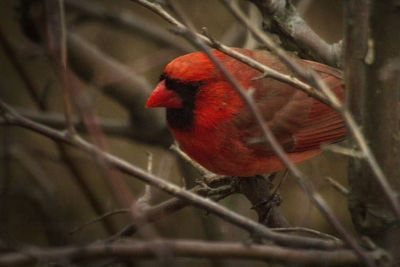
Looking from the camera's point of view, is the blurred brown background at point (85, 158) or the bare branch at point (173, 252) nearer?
the bare branch at point (173, 252)

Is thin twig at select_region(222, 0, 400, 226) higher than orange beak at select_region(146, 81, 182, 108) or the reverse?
higher

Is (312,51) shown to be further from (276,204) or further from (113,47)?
(113,47)

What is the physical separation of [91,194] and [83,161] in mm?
1605

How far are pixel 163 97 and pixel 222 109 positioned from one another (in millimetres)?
261

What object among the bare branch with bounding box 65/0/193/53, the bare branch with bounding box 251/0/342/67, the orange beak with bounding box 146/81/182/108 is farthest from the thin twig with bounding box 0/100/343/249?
the bare branch with bounding box 65/0/193/53

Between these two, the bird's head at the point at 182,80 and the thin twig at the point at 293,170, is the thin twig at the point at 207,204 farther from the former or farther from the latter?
the bird's head at the point at 182,80

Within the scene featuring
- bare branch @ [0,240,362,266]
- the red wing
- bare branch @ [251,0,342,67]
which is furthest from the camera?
the red wing

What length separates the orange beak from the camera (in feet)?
8.12

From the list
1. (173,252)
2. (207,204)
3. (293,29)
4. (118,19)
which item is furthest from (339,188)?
(118,19)

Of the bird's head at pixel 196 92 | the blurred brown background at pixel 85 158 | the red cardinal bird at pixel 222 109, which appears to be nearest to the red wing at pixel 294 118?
the red cardinal bird at pixel 222 109

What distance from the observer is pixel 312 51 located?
242 cm

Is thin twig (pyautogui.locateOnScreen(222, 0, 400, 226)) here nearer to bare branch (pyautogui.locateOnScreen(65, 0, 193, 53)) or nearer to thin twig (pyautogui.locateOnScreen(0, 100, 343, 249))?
thin twig (pyautogui.locateOnScreen(0, 100, 343, 249))

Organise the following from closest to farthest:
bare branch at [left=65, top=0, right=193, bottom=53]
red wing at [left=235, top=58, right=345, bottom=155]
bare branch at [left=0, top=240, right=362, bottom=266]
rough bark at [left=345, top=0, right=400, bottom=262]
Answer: bare branch at [left=0, top=240, right=362, bottom=266] < rough bark at [left=345, top=0, right=400, bottom=262] < red wing at [left=235, top=58, right=345, bottom=155] < bare branch at [left=65, top=0, right=193, bottom=53]

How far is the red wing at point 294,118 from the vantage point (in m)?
2.54
